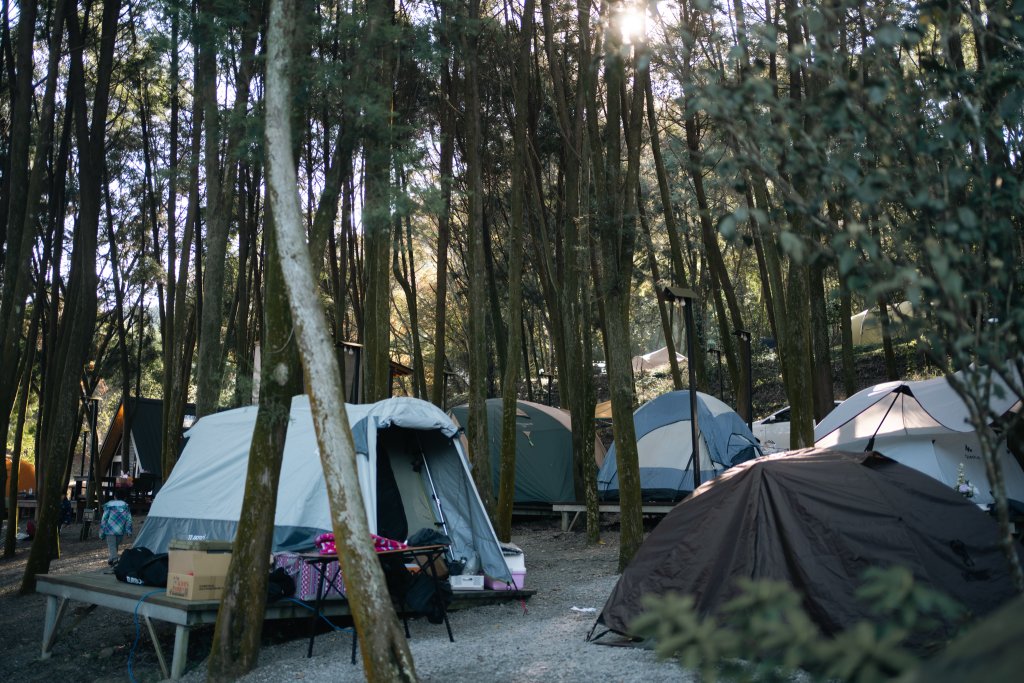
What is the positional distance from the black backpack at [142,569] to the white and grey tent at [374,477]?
47.5 inches

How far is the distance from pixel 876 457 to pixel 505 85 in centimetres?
1118

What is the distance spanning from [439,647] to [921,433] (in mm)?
7968

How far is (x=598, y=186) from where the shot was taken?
10.6 m

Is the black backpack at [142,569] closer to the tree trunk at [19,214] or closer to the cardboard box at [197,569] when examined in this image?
the cardboard box at [197,569]

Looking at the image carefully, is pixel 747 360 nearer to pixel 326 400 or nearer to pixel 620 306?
pixel 620 306

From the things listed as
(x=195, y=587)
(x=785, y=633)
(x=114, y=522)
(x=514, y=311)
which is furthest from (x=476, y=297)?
(x=785, y=633)

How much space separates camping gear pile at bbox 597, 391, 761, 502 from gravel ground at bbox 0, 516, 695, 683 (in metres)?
3.34

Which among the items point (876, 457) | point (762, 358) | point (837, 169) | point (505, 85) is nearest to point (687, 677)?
point (876, 457)

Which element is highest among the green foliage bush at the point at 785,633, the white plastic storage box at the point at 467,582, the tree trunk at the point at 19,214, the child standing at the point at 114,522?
the tree trunk at the point at 19,214

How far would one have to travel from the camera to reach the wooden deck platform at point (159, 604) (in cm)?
672

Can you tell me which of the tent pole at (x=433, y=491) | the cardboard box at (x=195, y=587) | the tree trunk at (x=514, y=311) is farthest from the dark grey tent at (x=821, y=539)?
the tree trunk at (x=514, y=311)

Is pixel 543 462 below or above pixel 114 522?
above

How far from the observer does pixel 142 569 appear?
306 inches

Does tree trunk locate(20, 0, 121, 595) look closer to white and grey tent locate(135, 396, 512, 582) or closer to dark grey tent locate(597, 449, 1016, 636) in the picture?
white and grey tent locate(135, 396, 512, 582)
